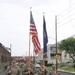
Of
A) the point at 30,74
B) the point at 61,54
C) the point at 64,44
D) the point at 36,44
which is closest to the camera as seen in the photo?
the point at 30,74

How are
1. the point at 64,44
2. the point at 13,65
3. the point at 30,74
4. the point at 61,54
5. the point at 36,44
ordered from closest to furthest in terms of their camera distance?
the point at 13,65 < the point at 30,74 < the point at 36,44 < the point at 64,44 < the point at 61,54

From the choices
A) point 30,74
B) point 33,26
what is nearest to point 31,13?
point 33,26

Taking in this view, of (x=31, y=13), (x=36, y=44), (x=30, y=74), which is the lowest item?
(x=30, y=74)

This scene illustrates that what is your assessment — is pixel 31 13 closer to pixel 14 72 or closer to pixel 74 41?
pixel 14 72

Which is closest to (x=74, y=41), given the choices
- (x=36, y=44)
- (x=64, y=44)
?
(x=64, y=44)

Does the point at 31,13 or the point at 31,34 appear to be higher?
the point at 31,13

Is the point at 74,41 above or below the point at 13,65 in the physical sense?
above

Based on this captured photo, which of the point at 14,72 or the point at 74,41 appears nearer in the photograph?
the point at 14,72

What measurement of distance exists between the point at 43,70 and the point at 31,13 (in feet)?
15.4

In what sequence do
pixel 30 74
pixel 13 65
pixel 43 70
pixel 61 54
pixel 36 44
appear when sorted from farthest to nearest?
pixel 61 54 → pixel 36 44 → pixel 30 74 → pixel 43 70 → pixel 13 65

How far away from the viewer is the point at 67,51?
10500cm

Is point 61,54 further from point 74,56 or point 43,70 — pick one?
point 43,70

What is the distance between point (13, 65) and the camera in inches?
626

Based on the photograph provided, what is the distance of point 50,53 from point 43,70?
12638 centimetres
